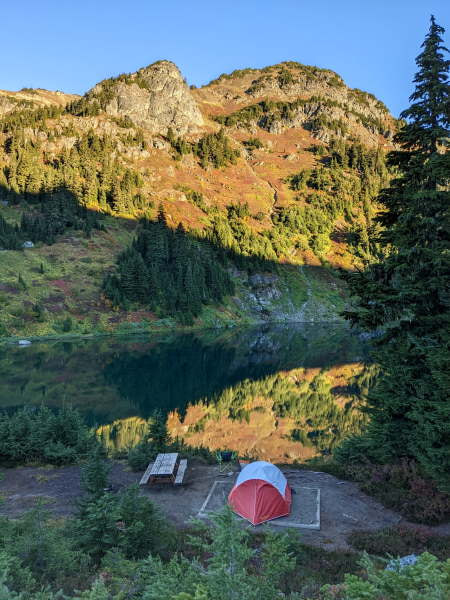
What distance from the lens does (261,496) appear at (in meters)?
12.7

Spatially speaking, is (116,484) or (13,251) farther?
(13,251)

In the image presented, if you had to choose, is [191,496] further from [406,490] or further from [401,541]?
[406,490]

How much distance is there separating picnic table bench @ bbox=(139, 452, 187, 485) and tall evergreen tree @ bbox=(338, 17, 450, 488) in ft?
26.6

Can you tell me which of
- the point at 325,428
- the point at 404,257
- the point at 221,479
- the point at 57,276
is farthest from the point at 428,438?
the point at 57,276

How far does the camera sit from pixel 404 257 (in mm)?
13117

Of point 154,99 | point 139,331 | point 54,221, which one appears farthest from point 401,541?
point 154,99

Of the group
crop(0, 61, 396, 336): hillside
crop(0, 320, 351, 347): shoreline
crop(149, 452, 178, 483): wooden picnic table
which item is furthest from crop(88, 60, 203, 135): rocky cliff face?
crop(149, 452, 178, 483): wooden picnic table

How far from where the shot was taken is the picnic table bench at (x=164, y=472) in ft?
51.9

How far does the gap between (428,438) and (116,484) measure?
12.5m

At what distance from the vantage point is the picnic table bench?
51.9ft

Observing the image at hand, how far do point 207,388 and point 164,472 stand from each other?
2087 cm

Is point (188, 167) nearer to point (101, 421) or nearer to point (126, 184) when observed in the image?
point (126, 184)

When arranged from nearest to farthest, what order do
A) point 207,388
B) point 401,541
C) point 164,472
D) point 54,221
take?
point 401,541 → point 164,472 → point 207,388 → point 54,221

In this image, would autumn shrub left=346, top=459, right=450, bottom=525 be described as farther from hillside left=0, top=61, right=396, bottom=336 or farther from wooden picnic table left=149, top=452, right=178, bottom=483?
hillside left=0, top=61, right=396, bottom=336
